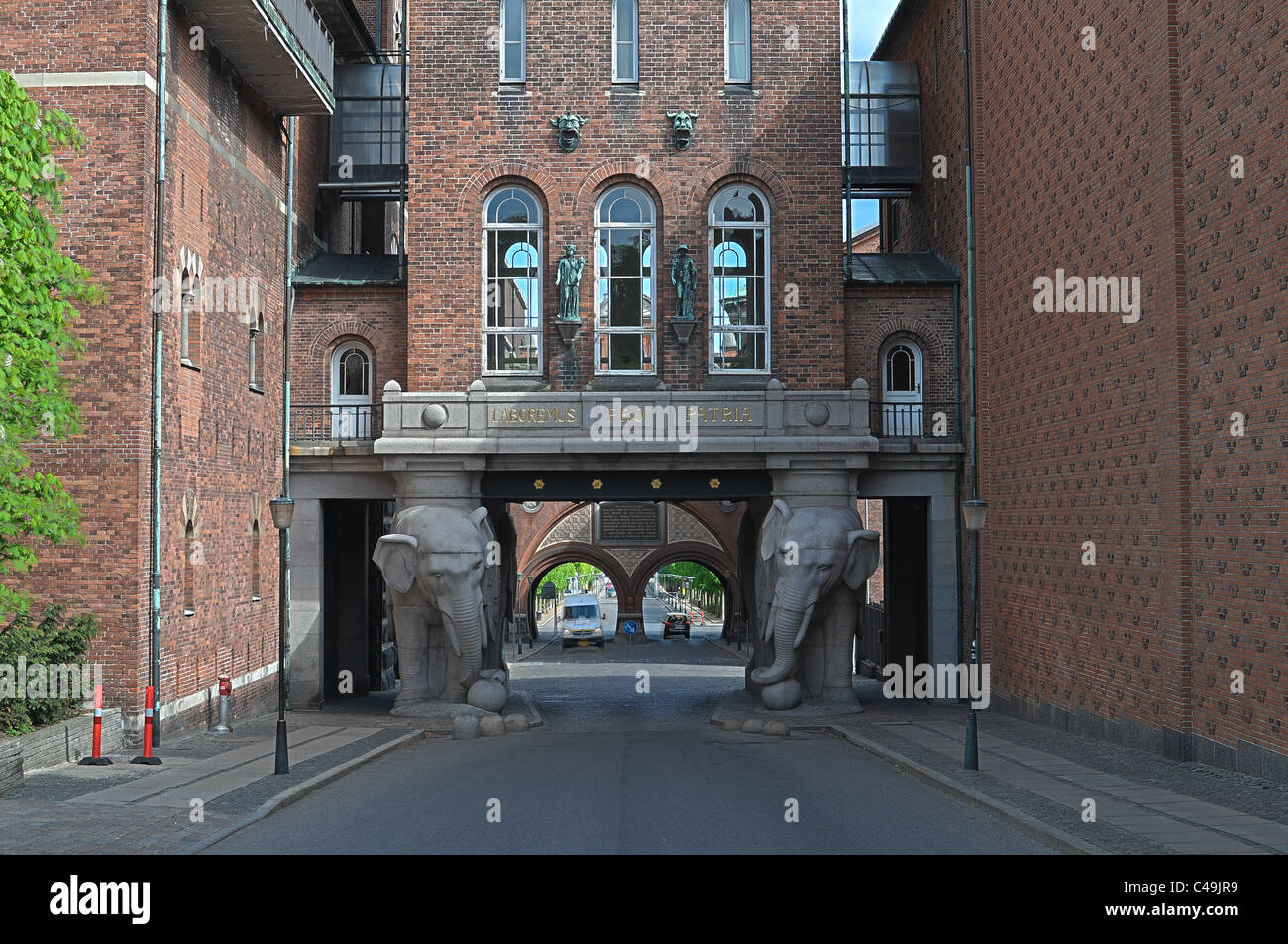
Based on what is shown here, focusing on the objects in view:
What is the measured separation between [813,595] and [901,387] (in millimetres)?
5511

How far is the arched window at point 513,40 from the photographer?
26703 millimetres

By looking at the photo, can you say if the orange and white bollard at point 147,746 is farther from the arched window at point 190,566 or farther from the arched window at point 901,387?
the arched window at point 901,387

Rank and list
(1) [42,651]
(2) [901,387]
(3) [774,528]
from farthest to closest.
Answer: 1. (2) [901,387]
2. (3) [774,528]
3. (1) [42,651]

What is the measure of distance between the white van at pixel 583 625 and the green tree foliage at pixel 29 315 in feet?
136

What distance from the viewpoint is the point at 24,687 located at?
16.7 m

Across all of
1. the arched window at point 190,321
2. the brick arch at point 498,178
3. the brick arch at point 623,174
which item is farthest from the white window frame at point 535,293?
the arched window at point 190,321

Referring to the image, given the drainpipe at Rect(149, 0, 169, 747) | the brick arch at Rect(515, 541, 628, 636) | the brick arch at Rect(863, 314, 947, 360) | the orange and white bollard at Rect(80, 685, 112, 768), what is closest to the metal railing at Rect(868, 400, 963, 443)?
the brick arch at Rect(863, 314, 947, 360)

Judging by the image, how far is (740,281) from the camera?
1047 inches

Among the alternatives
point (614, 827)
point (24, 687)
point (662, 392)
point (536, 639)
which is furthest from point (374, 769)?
point (536, 639)

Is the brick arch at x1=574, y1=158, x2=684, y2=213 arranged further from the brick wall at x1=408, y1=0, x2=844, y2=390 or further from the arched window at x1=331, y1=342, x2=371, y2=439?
the arched window at x1=331, y1=342, x2=371, y2=439

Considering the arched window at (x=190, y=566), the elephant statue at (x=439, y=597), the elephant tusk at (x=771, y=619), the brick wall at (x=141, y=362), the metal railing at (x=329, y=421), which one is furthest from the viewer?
the metal railing at (x=329, y=421)

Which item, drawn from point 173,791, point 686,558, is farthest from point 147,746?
point 686,558

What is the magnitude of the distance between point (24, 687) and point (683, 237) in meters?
14.7

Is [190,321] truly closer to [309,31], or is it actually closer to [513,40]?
[309,31]
